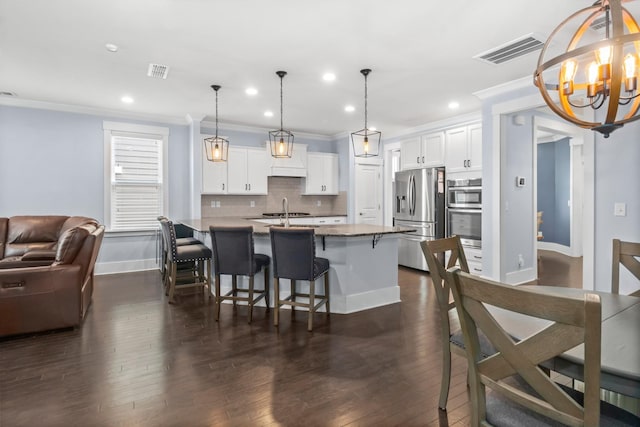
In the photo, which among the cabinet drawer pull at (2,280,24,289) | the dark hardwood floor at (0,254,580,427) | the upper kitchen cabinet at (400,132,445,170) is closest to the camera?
the dark hardwood floor at (0,254,580,427)

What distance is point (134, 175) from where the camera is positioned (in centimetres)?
595

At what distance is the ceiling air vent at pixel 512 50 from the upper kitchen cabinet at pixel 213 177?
4.59 metres

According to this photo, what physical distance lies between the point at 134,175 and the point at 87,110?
1191 mm

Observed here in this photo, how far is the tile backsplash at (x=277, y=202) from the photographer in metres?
6.91

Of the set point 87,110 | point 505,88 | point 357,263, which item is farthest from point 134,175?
point 505,88

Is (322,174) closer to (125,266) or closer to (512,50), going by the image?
(125,266)

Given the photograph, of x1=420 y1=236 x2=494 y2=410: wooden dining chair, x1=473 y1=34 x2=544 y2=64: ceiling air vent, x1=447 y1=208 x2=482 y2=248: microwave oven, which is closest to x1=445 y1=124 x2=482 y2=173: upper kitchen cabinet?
x1=447 y1=208 x2=482 y2=248: microwave oven

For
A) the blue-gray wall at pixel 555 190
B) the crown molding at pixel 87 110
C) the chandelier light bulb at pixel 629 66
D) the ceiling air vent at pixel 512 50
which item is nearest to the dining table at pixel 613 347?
the chandelier light bulb at pixel 629 66

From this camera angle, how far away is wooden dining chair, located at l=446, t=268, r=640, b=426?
3.04ft

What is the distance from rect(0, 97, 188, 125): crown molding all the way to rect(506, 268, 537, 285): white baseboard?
5860 millimetres

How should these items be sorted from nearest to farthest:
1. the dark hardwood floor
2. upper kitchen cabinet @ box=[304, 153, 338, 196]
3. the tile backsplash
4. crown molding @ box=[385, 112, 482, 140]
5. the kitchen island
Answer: the dark hardwood floor → the kitchen island → crown molding @ box=[385, 112, 482, 140] → the tile backsplash → upper kitchen cabinet @ box=[304, 153, 338, 196]

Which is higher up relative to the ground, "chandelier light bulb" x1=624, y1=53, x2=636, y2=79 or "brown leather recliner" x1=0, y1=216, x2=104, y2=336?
"chandelier light bulb" x1=624, y1=53, x2=636, y2=79

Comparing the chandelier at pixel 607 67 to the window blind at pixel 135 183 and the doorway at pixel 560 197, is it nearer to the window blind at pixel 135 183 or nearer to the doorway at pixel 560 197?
the window blind at pixel 135 183

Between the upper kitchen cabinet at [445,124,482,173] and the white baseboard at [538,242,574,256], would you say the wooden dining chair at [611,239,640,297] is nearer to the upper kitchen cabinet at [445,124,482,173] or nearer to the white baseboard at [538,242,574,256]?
the upper kitchen cabinet at [445,124,482,173]
